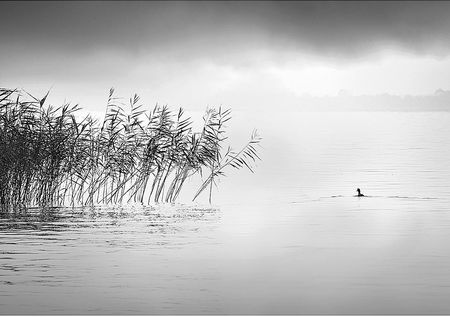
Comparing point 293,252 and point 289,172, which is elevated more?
point 289,172

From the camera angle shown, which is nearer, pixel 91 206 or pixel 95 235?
pixel 95 235

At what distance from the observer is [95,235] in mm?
15609

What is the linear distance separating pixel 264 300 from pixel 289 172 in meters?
24.8

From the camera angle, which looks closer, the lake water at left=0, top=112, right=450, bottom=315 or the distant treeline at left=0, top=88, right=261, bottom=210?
the lake water at left=0, top=112, right=450, bottom=315

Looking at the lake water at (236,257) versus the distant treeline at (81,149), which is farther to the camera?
the distant treeline at (81,149)

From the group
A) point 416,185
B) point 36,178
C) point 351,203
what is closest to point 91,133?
point 36,178

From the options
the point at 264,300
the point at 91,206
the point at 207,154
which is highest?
the point at 207,154

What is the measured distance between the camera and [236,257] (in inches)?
537

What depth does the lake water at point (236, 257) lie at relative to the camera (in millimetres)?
10414

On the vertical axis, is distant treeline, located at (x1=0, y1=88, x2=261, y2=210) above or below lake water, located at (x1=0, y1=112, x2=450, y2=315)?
above

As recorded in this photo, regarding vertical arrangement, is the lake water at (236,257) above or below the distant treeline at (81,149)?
below

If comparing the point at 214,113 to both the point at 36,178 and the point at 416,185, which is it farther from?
the point at 416,185

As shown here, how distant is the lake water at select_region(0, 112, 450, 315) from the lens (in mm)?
10414

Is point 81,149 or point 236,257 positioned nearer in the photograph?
point 236,257
